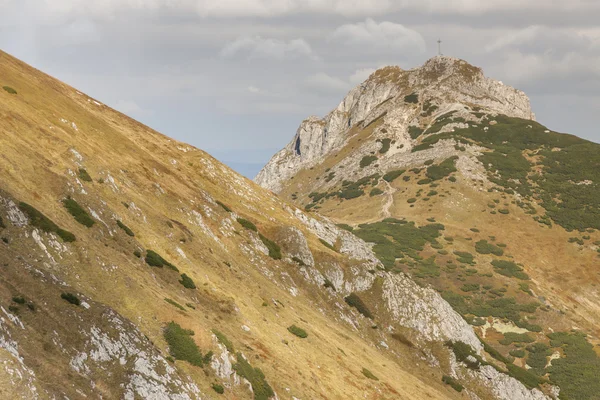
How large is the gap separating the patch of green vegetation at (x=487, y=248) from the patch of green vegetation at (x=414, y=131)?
62.1m

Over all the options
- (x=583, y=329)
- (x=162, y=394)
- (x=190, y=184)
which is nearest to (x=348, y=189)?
(x=583, y=329)

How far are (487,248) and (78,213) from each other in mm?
81224

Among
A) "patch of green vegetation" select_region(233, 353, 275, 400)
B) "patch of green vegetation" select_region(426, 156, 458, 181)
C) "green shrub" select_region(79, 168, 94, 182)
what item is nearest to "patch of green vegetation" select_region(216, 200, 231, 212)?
"green shrub" select_region(79, 168, 94, 182)

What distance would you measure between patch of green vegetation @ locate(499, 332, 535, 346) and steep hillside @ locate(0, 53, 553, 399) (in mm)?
11762

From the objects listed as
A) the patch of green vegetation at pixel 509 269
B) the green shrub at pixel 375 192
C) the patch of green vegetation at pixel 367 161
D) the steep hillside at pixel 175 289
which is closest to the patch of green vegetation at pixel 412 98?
the patch of green vegetation at pixel 367 161

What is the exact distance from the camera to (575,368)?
214 feet

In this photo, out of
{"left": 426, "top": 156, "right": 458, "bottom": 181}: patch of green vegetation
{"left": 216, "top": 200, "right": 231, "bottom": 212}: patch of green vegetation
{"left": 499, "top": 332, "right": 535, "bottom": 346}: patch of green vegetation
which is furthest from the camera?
{"left": 426, "top": 156, "right": 458, "bottom": 181}: patch of green vegetation

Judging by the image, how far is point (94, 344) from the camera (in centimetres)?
2448

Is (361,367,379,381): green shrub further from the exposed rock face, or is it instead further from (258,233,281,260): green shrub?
the exposed rock face

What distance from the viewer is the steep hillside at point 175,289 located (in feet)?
80.3

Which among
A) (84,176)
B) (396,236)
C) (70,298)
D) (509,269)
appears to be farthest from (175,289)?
(509,269)

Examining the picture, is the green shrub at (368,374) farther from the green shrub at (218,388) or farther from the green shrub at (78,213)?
the green shrub at (78,213)

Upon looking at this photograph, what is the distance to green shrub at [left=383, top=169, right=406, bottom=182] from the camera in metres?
134

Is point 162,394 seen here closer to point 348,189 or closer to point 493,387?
point 493,387
